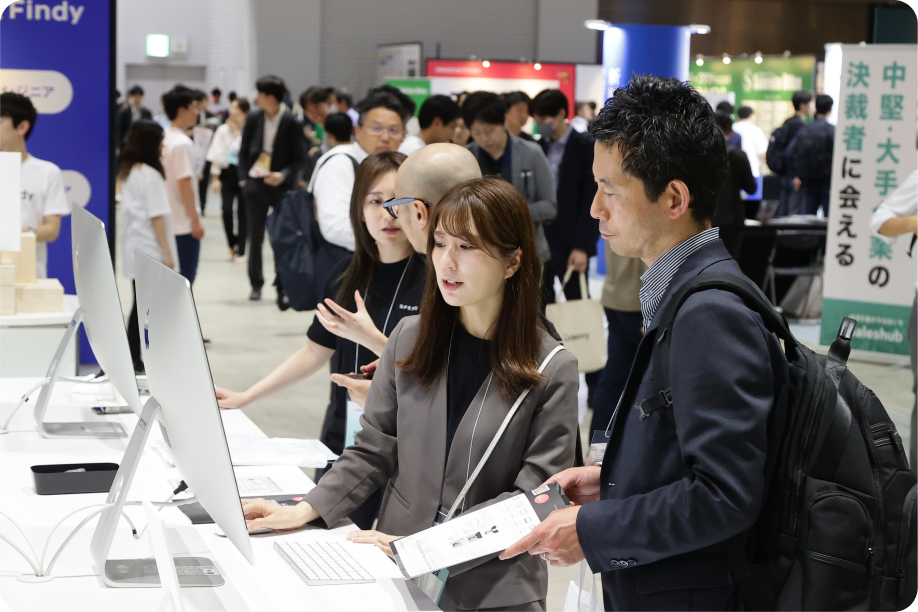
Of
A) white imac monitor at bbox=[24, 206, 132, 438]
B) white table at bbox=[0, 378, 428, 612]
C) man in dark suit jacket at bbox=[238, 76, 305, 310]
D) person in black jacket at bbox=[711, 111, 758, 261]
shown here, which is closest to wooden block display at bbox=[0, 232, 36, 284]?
white imac monitor at bbox=[24, 206, 132, 438]

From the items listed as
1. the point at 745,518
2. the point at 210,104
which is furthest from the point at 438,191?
the point at 210,104

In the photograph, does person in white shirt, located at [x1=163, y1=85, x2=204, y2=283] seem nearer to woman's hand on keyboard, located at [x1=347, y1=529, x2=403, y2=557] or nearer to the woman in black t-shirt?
the woman in black t-shirt

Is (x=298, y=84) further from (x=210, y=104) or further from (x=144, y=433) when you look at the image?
(x=144, y=433)

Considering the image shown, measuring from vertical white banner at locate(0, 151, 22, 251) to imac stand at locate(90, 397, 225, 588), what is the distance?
2145 mm

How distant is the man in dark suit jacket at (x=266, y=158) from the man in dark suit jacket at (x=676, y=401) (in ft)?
22.9

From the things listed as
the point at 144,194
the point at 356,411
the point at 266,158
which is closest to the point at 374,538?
the point at 356,411

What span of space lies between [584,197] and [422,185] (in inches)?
139

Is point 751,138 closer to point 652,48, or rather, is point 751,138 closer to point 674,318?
point 652,48

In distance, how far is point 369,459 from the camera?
1.92m

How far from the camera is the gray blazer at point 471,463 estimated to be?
69.6 inches

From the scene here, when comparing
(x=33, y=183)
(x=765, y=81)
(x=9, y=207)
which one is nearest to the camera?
(x=9, y=207)

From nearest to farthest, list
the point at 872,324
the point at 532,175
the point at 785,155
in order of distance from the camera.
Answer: the point at 532,175
the point at 872,324
the point at 785,155

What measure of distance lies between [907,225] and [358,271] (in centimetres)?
234

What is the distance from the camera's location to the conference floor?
5.11 meters
